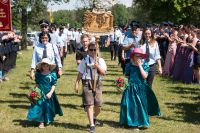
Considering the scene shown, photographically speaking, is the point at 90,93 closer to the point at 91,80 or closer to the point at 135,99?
the point at 91,80

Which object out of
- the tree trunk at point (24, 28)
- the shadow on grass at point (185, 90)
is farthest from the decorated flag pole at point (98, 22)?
the tree trunk at point (24, 28)

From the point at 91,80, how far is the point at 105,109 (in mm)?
2687

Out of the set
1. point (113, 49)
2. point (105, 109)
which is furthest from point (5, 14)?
point (113, 49)

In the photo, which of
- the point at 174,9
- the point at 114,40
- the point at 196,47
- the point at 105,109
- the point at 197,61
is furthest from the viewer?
the point at 174,9

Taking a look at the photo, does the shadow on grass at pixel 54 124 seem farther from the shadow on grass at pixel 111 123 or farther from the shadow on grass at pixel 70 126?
the shadow on grass at pixel 111 123

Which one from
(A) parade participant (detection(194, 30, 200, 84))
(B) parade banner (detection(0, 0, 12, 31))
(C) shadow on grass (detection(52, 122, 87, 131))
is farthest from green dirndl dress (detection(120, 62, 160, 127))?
(A) parade participant (detection(194, 30, 200, 84))

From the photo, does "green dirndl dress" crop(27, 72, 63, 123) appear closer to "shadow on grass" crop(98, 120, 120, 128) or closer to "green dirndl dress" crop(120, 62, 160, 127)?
"shadow on grass" crop(98, 120, 120, 128)

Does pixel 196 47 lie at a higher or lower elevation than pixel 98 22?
lower

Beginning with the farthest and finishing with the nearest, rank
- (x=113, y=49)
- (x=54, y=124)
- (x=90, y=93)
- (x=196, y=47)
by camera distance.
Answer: (x=113, y=49)
(x=196, y=47)
(x=54, y=124)
(x=90, y=93)

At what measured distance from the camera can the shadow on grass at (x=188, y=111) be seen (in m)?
10.8

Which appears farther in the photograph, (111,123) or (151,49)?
(151,49)

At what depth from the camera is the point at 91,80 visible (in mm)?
9250

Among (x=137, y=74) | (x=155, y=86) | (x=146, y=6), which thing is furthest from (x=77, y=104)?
(x=146, y=6)

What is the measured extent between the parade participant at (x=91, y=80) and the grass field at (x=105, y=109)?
1.76 ft
